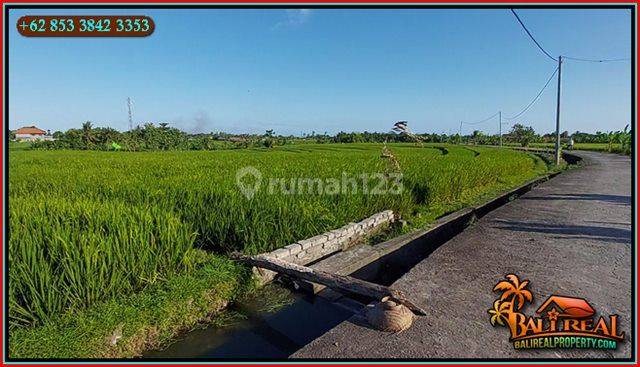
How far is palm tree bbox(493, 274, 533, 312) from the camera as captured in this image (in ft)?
9.94

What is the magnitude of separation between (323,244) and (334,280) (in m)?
1.39

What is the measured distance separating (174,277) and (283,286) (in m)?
1.20

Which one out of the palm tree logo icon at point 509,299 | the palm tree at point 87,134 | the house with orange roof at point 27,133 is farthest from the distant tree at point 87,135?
the palm tree logo icon at point 509,299

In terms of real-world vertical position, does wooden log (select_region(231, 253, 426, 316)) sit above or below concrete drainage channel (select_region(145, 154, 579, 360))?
above

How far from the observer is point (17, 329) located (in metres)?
2.54

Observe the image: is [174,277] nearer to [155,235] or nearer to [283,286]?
[155,235]

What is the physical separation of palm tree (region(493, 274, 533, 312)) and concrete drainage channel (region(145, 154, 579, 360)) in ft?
4.56

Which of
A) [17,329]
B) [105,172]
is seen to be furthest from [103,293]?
[105,172]

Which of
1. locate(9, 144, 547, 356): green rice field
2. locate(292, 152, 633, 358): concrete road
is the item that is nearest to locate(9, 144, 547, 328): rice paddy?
locate(9, 144, 547, 356): green rice field

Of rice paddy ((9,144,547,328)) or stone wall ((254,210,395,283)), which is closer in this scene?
rice paddy ((9,144,547,328))

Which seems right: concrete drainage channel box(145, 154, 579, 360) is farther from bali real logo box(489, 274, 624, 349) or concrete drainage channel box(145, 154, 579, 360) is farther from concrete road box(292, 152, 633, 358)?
bali real logo box(489, 274, 624, 349)

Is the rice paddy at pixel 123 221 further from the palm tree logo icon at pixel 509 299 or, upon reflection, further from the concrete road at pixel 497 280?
the palm tree logo icon at pixel 509 299

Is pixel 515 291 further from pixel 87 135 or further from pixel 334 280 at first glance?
pixel 87 135

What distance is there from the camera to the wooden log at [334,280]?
9.36 ft
